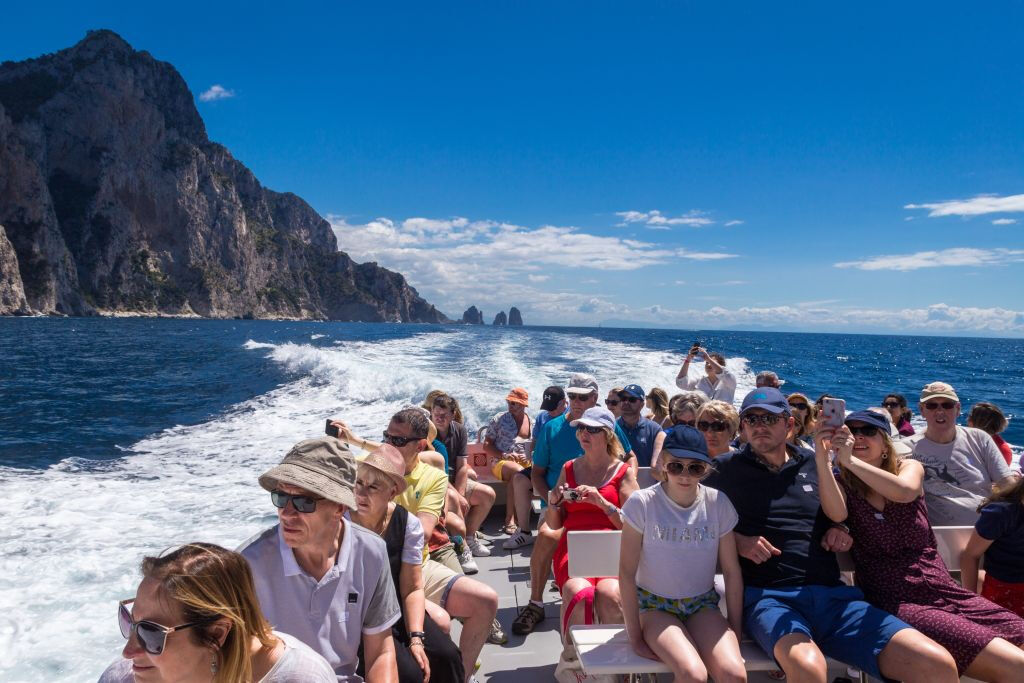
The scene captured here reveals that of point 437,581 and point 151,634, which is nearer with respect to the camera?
point 151,634

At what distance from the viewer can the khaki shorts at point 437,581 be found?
3061mm

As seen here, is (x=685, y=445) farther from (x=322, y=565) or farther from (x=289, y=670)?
(x=289, y=670)

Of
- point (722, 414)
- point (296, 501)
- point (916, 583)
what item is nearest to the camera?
point (296, 501)

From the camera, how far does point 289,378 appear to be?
22.0 metres

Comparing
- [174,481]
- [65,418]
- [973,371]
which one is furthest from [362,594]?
[973,371]

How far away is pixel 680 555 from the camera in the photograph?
8.75 feet

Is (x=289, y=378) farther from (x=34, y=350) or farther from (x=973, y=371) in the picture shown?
(x=973, y=371)

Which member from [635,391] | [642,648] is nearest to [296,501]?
[642,648]

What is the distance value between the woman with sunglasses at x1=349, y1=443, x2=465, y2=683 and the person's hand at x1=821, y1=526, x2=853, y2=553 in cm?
170

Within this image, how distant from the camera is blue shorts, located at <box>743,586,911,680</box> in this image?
99.0 inches

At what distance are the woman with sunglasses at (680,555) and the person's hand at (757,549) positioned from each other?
0.07 m

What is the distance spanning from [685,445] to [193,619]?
1.93 metres

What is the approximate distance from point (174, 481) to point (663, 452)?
7.94 m

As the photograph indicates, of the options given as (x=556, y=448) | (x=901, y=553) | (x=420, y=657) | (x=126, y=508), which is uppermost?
(x=556, y=448)
